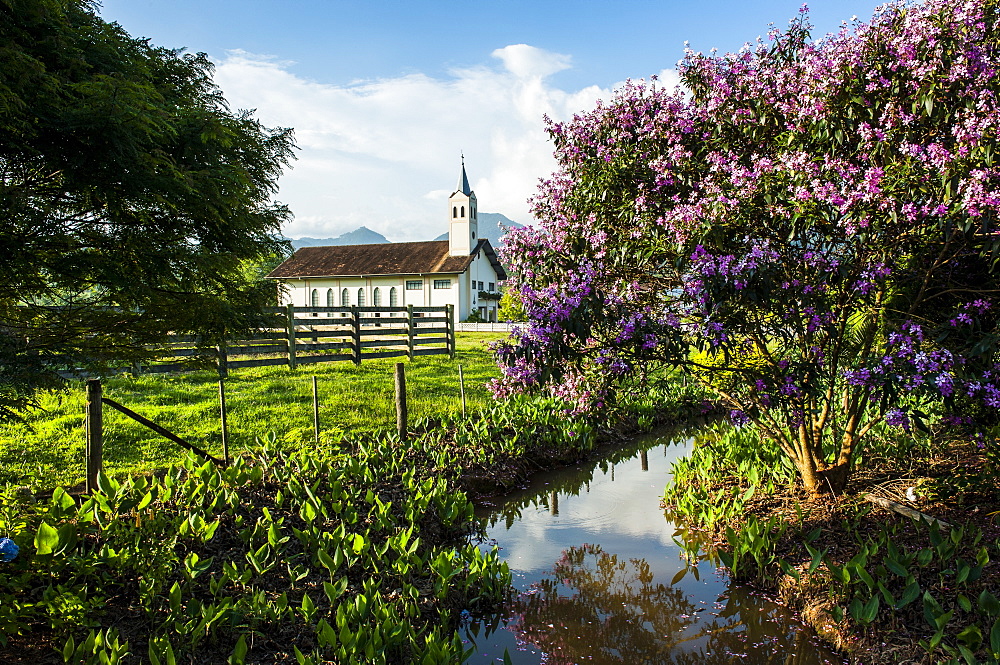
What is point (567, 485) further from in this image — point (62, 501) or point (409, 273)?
point (409, 273)

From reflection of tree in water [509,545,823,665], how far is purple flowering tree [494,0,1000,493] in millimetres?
1683

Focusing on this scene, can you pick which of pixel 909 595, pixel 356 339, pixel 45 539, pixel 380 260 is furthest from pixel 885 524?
pixel 380 260

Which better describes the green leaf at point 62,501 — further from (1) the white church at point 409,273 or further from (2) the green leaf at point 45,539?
(1) the white church at point 409,273

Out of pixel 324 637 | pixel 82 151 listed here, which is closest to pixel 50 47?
pixel 82 151

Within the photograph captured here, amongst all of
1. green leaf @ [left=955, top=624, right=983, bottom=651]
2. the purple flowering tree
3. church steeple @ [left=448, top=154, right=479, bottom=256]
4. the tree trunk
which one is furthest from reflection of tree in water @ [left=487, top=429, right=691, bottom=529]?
church steeple @ [left=448, top=154, right=479, bottom=256]

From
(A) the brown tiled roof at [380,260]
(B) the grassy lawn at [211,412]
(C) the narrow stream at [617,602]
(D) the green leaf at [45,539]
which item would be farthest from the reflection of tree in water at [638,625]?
(A) the brown tiled roof at [380,260]

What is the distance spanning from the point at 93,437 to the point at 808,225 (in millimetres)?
5795

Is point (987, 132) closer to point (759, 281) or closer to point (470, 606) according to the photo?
point (759, 281)

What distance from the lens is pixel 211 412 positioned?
983 centimetres

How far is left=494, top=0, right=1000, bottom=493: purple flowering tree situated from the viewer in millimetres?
Result: 4062

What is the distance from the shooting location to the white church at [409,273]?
39969 millimetres

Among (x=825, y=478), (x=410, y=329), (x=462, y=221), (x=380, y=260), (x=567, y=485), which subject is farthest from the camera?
(x=462, y=221)

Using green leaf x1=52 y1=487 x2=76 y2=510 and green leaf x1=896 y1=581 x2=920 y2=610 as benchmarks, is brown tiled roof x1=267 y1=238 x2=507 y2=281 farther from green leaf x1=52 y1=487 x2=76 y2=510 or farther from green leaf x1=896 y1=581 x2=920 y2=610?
green leaf x1=896 y1=581 x2=920 y2=610

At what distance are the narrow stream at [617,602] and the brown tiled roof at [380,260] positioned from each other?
1298 inches
